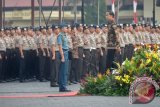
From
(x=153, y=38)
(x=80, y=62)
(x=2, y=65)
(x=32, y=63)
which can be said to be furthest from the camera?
(x=153, y=38)

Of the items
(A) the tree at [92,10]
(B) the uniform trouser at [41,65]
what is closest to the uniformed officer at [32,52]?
(B) the uniform trouser at [41,65]

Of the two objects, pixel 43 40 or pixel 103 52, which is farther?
pixel 103 52

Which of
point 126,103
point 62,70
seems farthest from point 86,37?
point 126,103

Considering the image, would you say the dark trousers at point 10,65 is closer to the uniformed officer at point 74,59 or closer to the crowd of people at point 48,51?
the crowd of people at point 48,51

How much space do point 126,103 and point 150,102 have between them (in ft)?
3.81

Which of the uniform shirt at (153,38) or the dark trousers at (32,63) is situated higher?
the uniform shirt at (153,38)

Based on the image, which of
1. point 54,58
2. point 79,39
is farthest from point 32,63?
point 54,58

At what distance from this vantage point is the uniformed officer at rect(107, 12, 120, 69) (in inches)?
926

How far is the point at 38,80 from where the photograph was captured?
29.7 meters

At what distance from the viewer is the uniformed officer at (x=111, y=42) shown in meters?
23.5

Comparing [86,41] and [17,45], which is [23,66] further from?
[86,41]

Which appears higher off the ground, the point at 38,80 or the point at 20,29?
the point at 20,29

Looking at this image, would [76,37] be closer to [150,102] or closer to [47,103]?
[47,103]

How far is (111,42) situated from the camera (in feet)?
79.8
